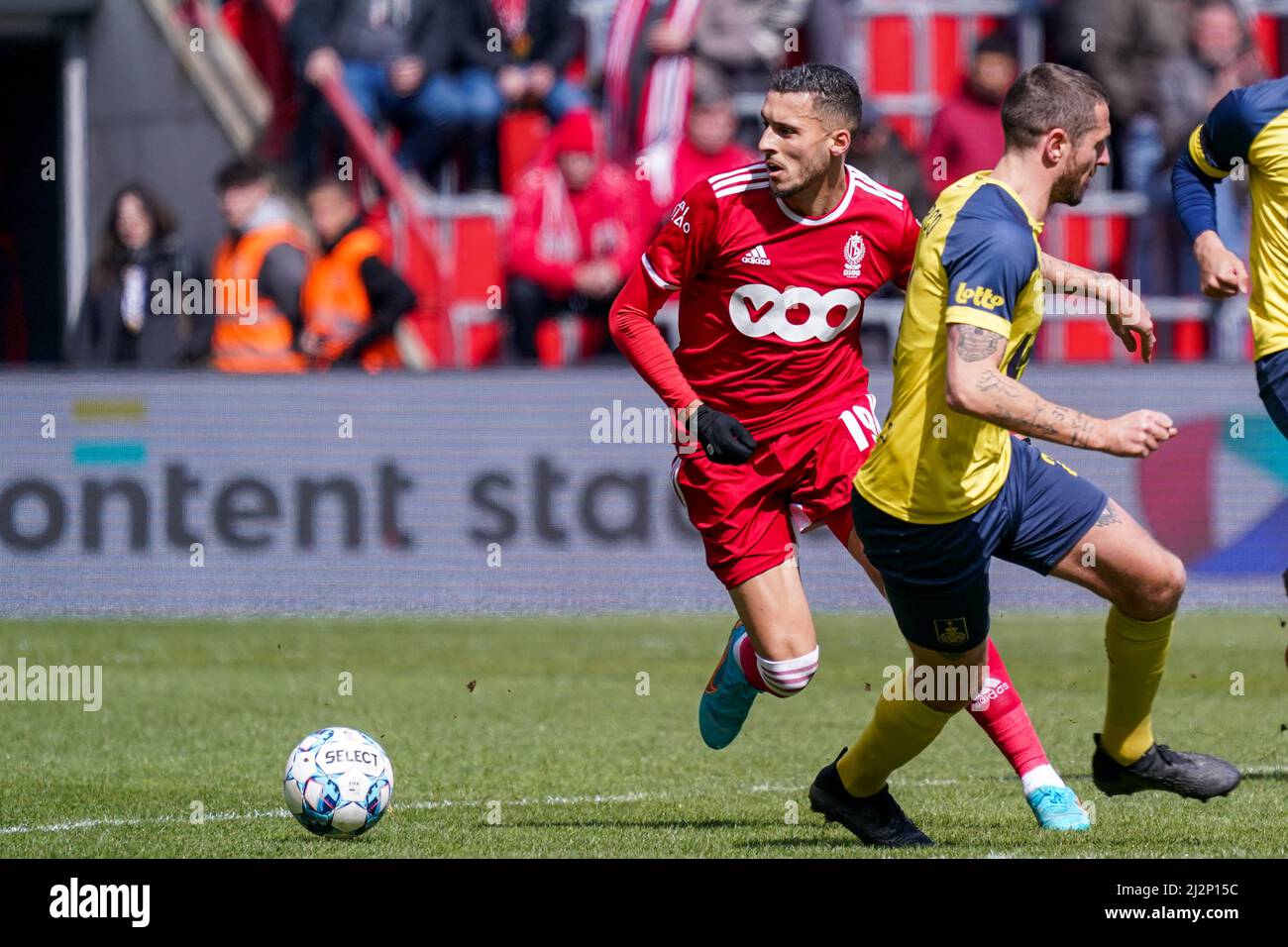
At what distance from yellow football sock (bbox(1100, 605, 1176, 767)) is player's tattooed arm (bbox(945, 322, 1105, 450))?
1188 millimetres

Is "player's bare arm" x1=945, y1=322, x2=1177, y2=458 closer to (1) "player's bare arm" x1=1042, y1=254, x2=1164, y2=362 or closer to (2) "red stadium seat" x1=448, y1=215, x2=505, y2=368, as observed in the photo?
(1) "player's bare arm" x1=1042, y1=254, x2=1164, y2=362

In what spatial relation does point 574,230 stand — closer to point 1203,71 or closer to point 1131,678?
point 1203,71

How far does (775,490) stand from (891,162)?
6964mm

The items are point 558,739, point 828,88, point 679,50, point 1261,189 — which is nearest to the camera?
point 828,88

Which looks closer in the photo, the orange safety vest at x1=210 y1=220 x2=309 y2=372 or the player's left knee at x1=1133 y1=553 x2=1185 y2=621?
the player's left knee at x1=1133 y1=553 x2=1185 y2=621

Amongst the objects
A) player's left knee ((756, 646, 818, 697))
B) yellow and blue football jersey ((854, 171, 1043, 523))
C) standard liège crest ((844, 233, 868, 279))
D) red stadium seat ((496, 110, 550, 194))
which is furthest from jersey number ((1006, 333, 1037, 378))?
red stadium seat ((496, 110, 550, 194))

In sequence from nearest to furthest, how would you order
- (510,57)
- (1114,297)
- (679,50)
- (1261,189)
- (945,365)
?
(945,365) < (1114,297) < (1261,189) < (679,50) < (510,57)

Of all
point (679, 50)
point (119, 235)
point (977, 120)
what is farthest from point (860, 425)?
point (119, 235)

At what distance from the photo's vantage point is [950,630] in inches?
245

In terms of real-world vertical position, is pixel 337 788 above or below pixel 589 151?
below

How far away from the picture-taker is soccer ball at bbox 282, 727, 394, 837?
657 cm

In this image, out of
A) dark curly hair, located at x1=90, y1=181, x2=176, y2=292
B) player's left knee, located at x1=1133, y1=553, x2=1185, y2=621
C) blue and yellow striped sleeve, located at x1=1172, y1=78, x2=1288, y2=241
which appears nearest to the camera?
player's left knee, located at x1=1133, y1=553, x2=1185, y2=621
